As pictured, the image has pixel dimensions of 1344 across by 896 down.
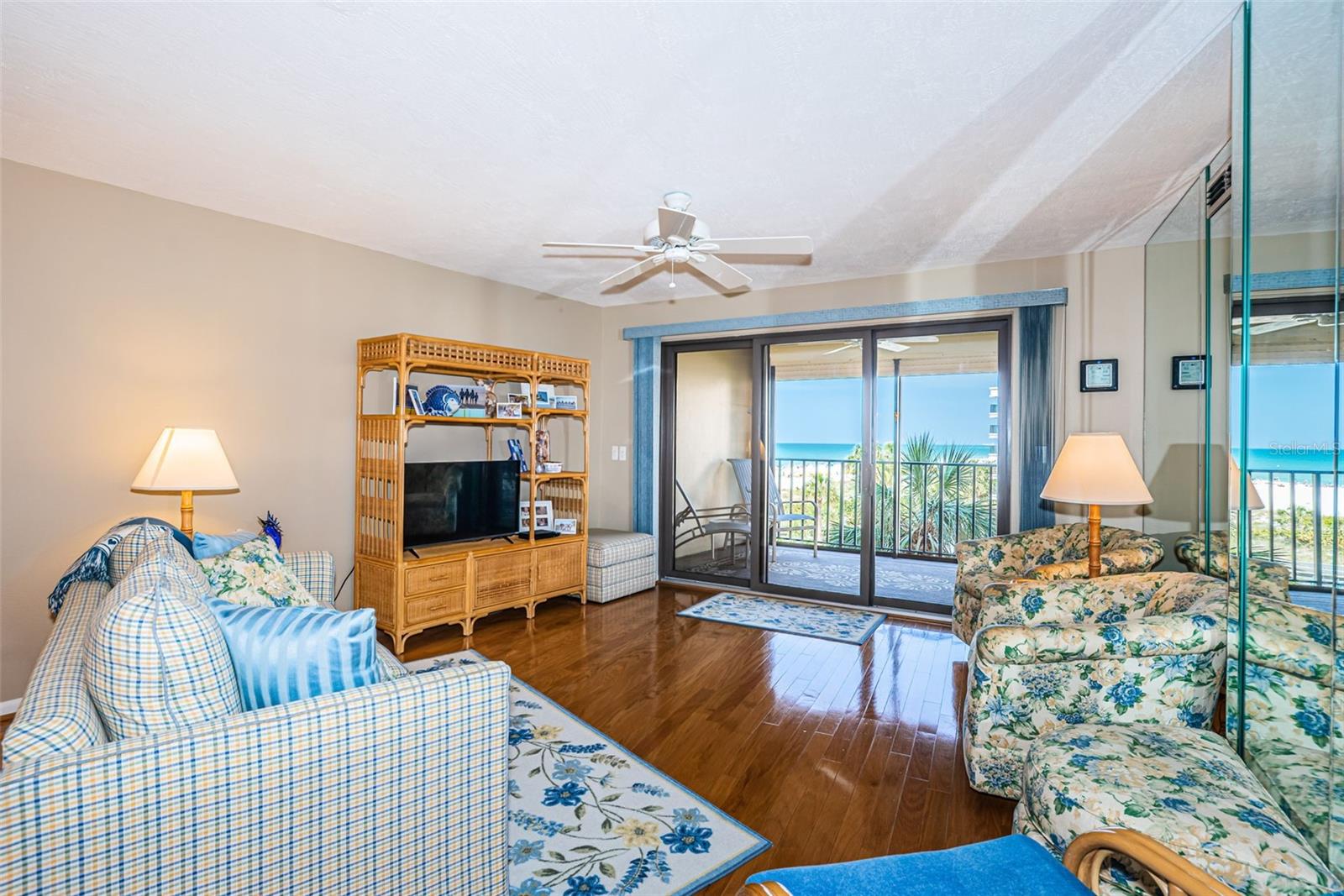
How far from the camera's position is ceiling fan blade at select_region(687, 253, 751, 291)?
317 cm

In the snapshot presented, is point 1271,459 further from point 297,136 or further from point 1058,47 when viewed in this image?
point 297,136

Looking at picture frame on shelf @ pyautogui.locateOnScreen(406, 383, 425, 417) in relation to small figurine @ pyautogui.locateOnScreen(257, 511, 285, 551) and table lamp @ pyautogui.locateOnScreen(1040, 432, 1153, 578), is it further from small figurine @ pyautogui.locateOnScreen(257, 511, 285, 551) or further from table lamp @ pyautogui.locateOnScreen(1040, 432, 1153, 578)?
table lamp @ pyautogui.locateOnScreen(1040, 432, 1153, 578)

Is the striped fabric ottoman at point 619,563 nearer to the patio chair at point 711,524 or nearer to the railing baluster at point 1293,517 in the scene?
the patio chair at point 711,524

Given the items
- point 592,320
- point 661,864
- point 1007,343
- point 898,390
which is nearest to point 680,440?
point 592,320

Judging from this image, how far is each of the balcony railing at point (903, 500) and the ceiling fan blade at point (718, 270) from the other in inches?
76.4

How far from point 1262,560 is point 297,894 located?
245 centimetres

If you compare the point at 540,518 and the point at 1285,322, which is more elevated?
the point at 1285,322

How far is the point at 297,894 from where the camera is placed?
133 centimetres

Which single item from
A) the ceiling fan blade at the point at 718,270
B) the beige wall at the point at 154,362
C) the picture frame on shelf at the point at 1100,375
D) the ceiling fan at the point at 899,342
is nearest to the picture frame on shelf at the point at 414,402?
the beige wall at the point at 154,362

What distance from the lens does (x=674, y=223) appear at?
2639 mm

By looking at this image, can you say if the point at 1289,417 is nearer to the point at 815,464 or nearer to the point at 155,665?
the point at 155,665

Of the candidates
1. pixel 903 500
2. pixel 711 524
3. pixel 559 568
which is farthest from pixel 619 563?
pixel 903 500

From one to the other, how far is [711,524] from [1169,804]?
4.21 meters

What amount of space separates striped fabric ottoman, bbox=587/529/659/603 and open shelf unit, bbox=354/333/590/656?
206mm
